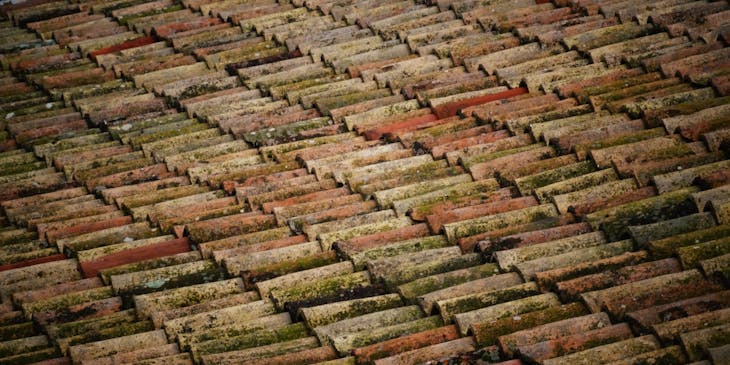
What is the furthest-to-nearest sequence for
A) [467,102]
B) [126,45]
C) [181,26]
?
[181,26] → [126,45] → [467,102]

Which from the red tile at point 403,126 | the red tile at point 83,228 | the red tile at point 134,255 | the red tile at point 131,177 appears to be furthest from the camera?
the red tile at point 403,126

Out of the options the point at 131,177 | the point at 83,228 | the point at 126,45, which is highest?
the point at 126,45

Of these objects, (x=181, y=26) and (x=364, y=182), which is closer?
(x=364, y=182)

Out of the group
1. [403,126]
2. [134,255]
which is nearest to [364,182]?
[403,126]

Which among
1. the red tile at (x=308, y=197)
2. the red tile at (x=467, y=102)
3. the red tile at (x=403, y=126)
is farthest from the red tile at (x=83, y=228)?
the red tile at (x=467, y=102)

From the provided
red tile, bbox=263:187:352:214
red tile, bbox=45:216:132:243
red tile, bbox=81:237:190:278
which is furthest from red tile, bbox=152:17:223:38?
red tile, bbox=81:237:190:278

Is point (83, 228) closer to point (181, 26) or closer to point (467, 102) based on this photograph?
point (467, 102)

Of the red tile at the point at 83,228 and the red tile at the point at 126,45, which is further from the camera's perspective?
the red tile at the point at 126,45

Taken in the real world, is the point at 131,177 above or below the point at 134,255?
above

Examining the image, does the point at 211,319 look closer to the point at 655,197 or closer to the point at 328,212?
the point at 328,212

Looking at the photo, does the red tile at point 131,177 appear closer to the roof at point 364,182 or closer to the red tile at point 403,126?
the roof at point 364,182
